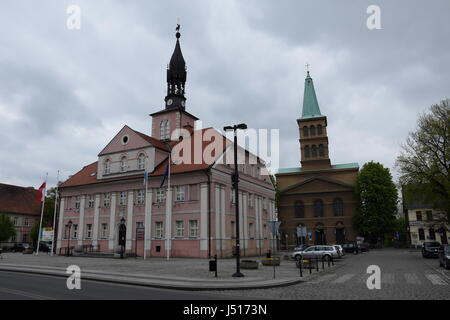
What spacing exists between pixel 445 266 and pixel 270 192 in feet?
93.1

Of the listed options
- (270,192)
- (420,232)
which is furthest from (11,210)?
(420,232)

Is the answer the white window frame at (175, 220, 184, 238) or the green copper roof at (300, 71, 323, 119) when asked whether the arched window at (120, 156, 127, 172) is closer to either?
the white window frame at (175, 220, 184, 238)

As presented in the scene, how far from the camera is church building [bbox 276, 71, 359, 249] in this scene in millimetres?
69938

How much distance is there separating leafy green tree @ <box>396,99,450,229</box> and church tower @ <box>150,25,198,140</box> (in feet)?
88.2

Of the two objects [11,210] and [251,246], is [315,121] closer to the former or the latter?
[251,246]

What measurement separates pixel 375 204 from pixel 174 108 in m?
43.0

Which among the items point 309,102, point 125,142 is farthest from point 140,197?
point 309,102

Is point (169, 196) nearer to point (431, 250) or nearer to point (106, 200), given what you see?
point (106, 200)

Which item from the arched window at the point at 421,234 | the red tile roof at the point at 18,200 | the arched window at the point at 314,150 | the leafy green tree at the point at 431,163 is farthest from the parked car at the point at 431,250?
the red tile roof at the point at 18,200

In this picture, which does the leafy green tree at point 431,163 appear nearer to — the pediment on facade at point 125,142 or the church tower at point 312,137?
the pediment on facade at point 125,142

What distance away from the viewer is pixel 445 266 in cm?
2131

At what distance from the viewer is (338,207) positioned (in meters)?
70.9

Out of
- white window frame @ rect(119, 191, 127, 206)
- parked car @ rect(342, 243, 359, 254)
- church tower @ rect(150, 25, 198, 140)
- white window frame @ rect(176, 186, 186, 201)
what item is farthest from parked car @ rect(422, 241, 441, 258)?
white window frame @ rect(119, 191, 127, 206)

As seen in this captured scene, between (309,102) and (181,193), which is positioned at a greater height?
(309,102)
